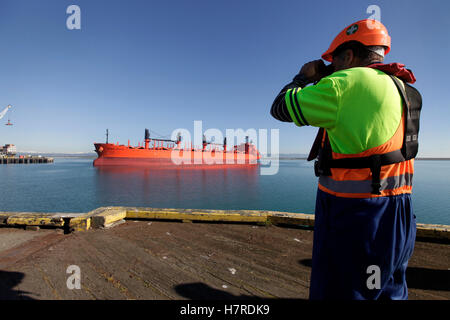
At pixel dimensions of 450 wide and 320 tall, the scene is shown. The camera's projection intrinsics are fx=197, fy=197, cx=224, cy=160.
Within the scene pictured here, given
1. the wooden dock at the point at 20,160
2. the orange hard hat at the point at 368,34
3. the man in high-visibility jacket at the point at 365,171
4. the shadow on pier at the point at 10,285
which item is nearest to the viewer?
the man in high-visibility jacket at the point at 365,171

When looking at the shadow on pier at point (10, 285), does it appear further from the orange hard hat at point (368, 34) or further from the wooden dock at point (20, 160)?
the wooden dock at point (20, 160)

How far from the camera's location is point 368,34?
1.17m

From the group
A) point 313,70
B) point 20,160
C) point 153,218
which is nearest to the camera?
point 313,70

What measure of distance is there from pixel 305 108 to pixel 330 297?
3.55ft

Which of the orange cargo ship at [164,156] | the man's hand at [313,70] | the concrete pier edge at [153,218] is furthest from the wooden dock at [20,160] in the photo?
the man's hand at [313,70]

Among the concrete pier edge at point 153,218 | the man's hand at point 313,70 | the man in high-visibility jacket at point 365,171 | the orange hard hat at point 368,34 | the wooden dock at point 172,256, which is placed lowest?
the wooden dock at point 172,256

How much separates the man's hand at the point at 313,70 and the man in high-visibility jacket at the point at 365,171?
23 cm

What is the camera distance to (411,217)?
112cm

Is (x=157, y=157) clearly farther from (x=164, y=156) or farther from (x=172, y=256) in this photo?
(x=172, y=256)

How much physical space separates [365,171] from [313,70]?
75 centimetres

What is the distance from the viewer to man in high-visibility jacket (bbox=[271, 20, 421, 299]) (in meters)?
0.99

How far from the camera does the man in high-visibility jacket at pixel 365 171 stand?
99cm

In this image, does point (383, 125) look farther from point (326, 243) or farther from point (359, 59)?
point (326, 243)

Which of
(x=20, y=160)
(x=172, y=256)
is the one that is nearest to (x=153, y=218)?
(x=172, y=256)
